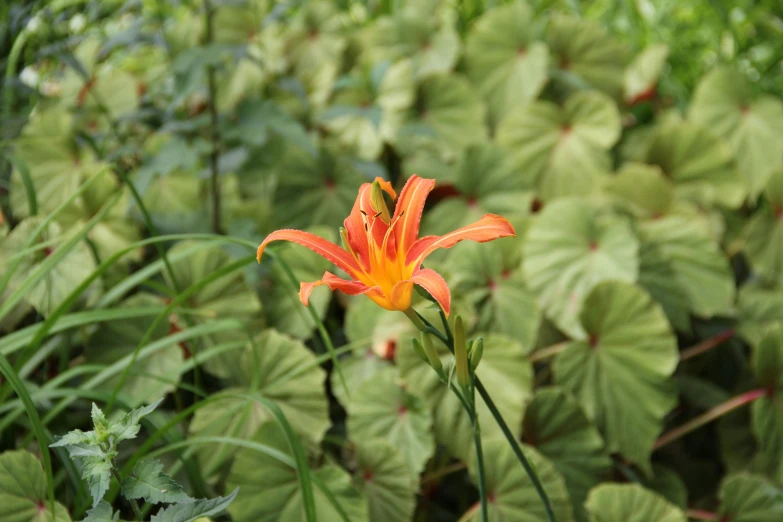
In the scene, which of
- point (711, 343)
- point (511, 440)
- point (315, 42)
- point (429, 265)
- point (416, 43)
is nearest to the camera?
point (511, 440)

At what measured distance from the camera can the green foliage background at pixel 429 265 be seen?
3.56 ft

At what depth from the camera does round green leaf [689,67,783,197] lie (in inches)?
67.6

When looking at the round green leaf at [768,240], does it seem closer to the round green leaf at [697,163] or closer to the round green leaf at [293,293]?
the round green leaf at [697,163]

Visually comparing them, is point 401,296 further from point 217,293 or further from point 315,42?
point 315,42

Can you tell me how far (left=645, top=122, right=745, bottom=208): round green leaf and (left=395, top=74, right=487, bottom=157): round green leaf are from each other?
0.41 m

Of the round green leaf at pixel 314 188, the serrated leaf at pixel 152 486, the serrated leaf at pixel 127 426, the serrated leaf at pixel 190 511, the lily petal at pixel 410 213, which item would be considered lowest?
the round green leaf at pixel 314 188

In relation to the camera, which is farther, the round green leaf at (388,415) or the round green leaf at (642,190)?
the round green leaf at (642,190)

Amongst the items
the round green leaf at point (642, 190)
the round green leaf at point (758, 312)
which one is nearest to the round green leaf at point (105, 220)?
the round green leaf at point (642, 190)

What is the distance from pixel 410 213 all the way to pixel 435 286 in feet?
0.37

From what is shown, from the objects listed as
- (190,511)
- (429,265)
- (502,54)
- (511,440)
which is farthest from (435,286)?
(502,54)

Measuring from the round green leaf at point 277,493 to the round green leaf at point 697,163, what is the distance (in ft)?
3.46

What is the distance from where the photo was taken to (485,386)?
120 cm

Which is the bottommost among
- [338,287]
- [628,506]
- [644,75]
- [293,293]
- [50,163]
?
[628,506]

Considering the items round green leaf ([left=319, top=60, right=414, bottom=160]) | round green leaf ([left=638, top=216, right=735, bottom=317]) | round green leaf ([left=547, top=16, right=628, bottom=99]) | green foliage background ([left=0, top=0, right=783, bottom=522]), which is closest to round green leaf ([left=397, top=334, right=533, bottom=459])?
green foliage background ([left=0, top=0, right=783, bottom=522])
